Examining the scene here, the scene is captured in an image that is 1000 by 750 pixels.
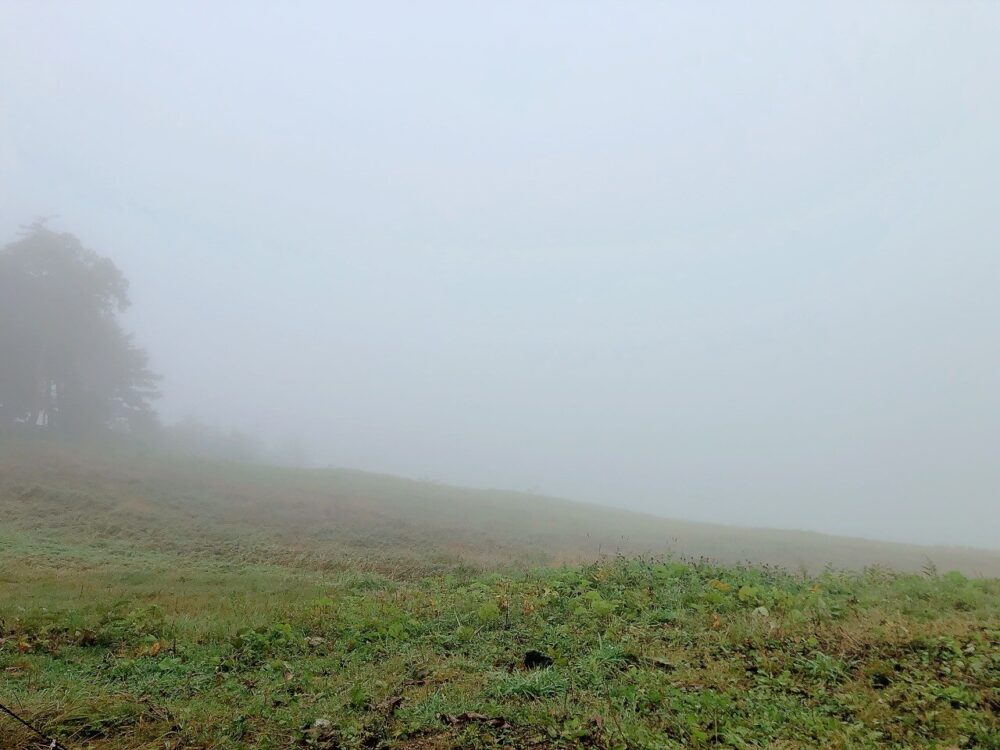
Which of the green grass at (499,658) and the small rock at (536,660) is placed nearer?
the green grass at (499,658)

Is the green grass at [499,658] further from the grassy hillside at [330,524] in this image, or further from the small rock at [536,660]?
the grassy hillside at [330,524]

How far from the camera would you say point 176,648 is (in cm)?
818

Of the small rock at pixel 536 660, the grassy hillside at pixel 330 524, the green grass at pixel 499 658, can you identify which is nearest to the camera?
the green grass at pixel 499 658

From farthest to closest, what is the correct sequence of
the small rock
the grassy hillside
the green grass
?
the grassy hillside
the small rock
the green grass

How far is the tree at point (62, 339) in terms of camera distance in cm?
4375

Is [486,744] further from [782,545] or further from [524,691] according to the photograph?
[782,545]

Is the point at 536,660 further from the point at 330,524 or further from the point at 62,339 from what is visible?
the point at 62,339

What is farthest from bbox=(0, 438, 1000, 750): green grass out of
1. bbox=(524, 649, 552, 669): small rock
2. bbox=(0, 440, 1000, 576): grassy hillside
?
bbox=(0, 440, 1000, 576): grassy hillside

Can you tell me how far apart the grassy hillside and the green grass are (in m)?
6.00

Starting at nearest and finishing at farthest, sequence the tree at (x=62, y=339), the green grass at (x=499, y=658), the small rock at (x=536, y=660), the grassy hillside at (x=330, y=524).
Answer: the green grass at (x=499, y=658) → the small rock at (x=536, y=660) → the grassy hillside at (x=330, y=524) → the tree at (x=62, y=339)

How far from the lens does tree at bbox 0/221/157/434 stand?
43.8m

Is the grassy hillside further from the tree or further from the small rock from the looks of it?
the small rock

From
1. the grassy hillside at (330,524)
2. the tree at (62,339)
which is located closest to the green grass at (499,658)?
the grassy hillside at (330,524)

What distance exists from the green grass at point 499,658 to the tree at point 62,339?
38948 millimetres
